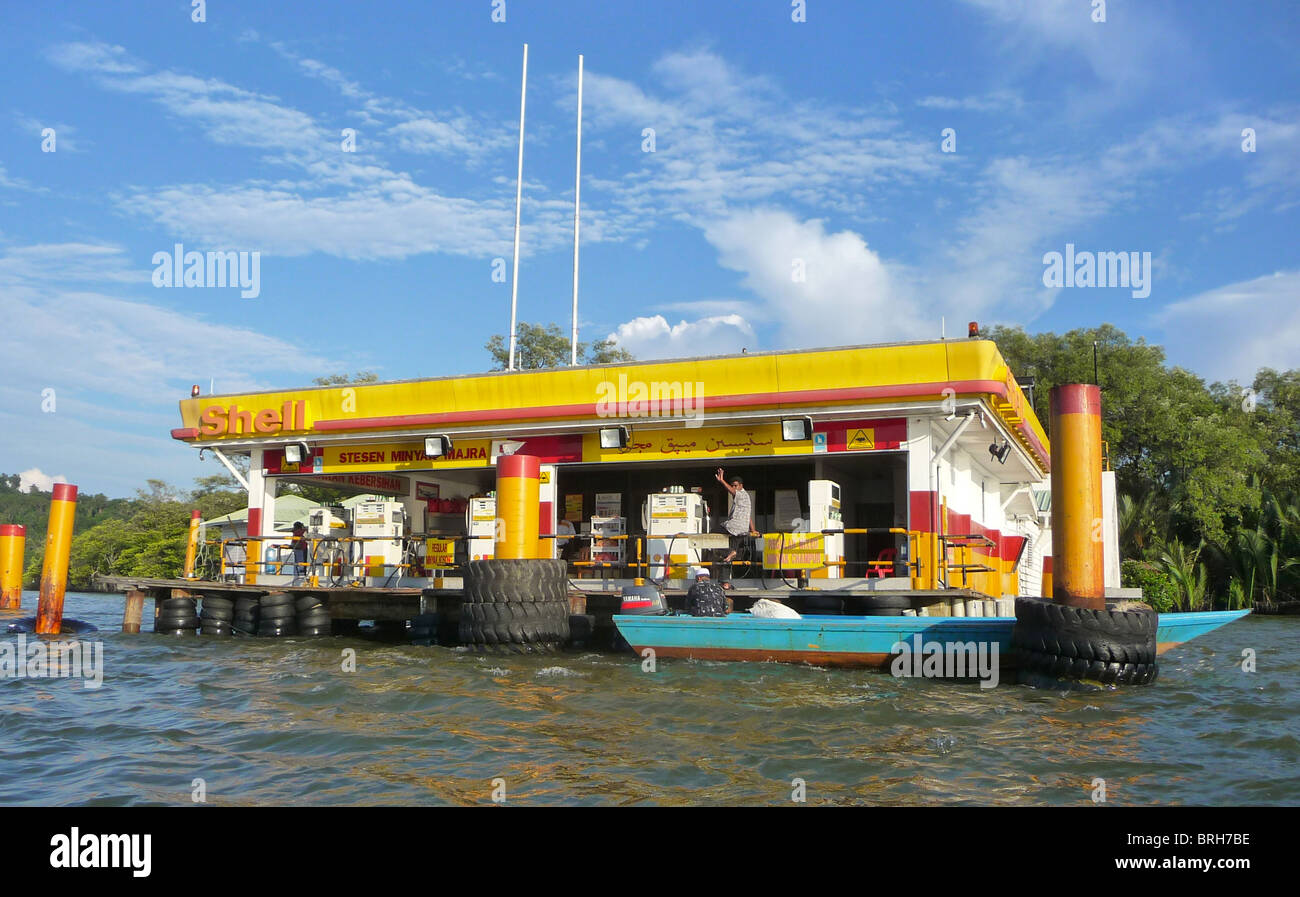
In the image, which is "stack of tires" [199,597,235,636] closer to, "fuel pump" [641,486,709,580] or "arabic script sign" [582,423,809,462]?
"arabic script sign" [582,423,809,462]

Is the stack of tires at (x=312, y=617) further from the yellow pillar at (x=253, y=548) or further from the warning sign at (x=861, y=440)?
the warning sign at (x=861, y=440)

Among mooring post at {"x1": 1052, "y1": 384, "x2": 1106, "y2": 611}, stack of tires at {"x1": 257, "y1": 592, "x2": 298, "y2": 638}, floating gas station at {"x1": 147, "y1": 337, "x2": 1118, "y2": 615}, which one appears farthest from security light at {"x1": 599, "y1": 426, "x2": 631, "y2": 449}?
mooring post at {"x1": 1052, "y1": 384, "x2": 1106, "y2": 611}

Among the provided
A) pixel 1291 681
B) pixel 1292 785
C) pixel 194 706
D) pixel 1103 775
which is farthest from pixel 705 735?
pixel 1291 681

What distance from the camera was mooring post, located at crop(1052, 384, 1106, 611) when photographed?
10.2 m

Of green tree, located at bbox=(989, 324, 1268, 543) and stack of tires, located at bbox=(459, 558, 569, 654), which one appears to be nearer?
stack of tires, located at bbox=(459, 558, 569, 654)

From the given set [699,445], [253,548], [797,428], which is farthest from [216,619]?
[797,428]

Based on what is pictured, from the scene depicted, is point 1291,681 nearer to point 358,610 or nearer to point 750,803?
point 750,803

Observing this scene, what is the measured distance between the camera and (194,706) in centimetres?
978

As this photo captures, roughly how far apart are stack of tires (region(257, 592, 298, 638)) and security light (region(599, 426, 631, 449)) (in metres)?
6.08

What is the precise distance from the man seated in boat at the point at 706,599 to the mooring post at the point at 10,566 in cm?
1343

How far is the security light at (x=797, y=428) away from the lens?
50.3 ft

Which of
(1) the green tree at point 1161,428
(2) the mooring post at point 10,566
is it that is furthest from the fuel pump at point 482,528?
(1) the green tree at point 1161,428

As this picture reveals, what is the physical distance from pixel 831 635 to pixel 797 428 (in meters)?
4.44

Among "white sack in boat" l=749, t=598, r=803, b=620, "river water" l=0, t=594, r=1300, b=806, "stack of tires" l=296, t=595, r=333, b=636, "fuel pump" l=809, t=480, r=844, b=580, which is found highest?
"fuel pump" l=809, t=480, r=844, b=580
